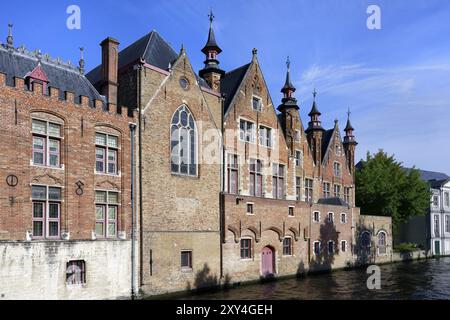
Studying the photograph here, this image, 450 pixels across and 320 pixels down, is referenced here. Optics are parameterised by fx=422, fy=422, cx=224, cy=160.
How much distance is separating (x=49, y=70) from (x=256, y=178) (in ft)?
46.9

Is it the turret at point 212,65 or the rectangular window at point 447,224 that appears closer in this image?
the turret at point 212,65

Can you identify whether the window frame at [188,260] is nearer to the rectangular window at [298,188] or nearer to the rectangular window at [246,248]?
the rectangular window at [246,248]

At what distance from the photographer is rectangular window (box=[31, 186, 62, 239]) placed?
16.9 meters

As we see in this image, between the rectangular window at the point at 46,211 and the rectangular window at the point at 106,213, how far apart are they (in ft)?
6.15

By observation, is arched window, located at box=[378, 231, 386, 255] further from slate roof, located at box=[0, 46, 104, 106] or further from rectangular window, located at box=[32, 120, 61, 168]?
rectangular window, located at box=[32, 120, 61, 168]

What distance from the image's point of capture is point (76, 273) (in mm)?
17781

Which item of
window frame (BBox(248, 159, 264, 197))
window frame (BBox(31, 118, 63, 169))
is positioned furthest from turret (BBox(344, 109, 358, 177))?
window frame (BBox(31, 118, 63, 169))

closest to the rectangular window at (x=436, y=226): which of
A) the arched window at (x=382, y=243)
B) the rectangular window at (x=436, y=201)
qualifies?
the rectangular window at (x=436, y=201)

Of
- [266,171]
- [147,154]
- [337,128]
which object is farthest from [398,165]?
[147,154]

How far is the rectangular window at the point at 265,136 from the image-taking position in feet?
95.0

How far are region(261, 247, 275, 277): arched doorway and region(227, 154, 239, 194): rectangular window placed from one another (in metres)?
4.57

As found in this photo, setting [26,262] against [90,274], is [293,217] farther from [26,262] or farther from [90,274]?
[26,262]

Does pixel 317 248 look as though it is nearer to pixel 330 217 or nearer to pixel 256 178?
pixel 330 217

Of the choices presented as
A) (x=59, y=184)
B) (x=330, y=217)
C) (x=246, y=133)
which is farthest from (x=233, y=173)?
(x=59, y=184)
